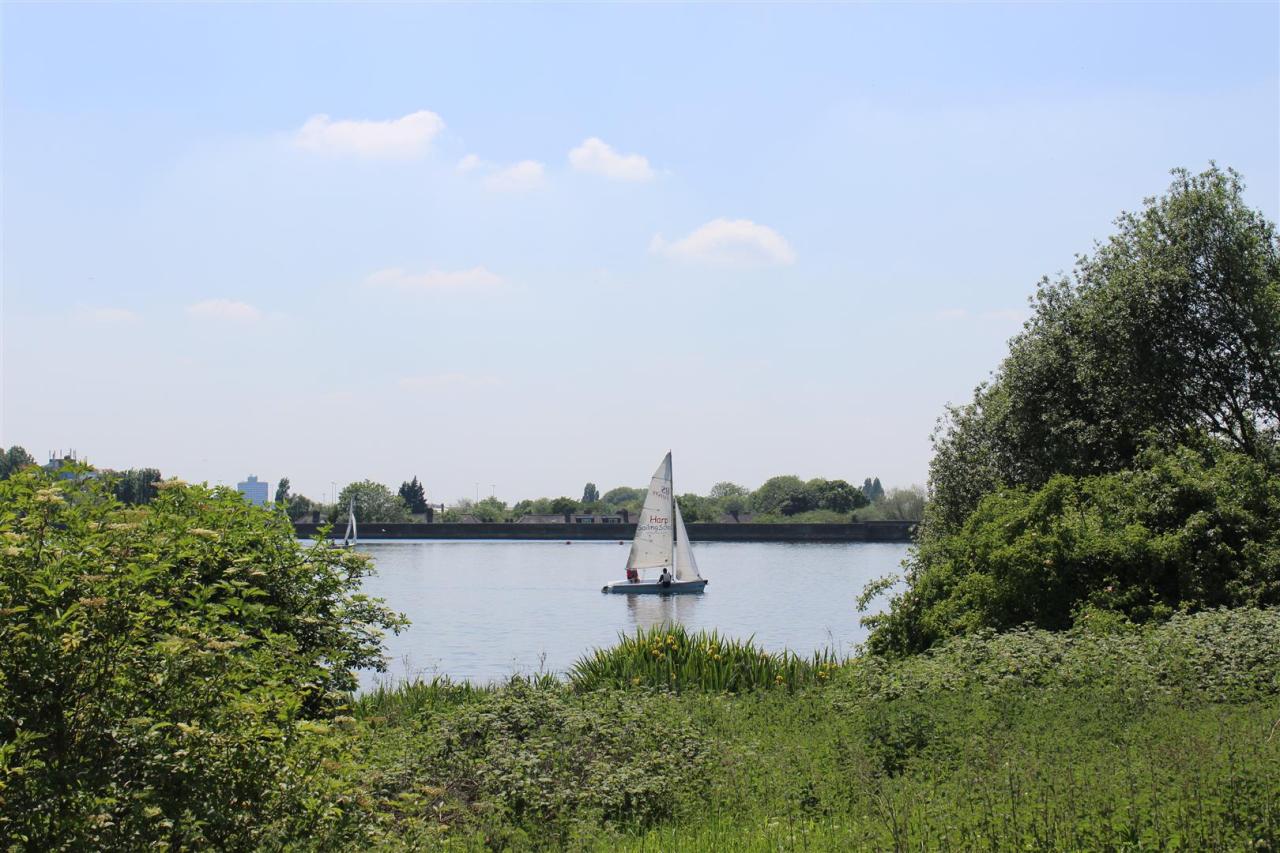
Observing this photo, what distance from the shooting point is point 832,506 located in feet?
525

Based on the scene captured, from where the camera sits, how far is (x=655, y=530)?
5991 centimetres

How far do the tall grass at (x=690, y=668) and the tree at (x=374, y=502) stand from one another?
136 metres

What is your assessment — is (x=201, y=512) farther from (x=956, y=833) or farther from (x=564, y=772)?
(x=956, y=833)

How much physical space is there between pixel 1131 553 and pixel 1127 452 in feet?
26.7

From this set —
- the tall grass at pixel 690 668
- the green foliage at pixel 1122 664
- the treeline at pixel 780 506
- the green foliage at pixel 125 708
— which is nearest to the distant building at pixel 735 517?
the treeline at pixel 780 506

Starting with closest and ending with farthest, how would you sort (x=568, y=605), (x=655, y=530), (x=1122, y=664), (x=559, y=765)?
(x=559, y=765)
(x=1122, y=664)
(x=568, y=605)
(x=655, y=530)

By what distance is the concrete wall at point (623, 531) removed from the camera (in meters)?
127

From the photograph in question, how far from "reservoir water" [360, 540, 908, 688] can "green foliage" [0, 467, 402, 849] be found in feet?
20.3

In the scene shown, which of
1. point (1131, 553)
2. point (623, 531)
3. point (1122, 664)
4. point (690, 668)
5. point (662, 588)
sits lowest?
point (662, 588)

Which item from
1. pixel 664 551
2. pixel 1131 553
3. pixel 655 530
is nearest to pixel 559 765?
pixel 1131 553

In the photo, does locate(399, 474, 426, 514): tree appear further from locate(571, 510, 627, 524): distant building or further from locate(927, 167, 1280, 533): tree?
locate(927, 167, 1280, 533): tree

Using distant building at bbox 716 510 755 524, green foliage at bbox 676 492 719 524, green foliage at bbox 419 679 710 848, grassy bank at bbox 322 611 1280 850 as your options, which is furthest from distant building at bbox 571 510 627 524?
green foliage at bbox 419 679 710 848

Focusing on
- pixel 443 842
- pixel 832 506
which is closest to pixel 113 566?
pixel 443 842

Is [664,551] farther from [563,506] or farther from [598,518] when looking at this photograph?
[563,506]
